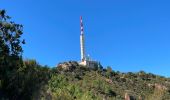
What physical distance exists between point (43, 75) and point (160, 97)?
4051 centimetres

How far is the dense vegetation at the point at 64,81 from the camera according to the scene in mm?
37219

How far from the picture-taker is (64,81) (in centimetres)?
8988

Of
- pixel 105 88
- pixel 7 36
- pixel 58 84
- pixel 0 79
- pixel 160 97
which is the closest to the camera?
pixel 0 79

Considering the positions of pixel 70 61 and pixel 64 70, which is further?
pixel 70 61

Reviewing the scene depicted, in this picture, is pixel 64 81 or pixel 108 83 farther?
pixel 108 83

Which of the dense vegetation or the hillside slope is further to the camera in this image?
the hillside slope

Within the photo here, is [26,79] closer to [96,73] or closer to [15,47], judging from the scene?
[15,47]

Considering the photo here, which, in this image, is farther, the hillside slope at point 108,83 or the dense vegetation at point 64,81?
the hillside slope at point 108,83

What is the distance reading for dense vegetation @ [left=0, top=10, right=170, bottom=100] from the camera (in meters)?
37.2

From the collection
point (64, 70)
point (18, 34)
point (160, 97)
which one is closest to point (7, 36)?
point (18, 34)

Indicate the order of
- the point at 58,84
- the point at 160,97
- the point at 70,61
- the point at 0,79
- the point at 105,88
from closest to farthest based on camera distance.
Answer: the point at 0,79 < the point at 160,97 < the point at 58,84 < the point at 105,88 < the point at 70,61

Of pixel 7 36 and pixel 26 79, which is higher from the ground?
pixel 7 36

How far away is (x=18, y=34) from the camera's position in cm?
3881

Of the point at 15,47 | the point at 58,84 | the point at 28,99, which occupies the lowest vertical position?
the point at 28,99
